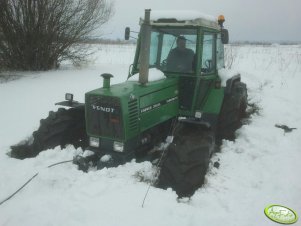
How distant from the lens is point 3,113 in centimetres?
738

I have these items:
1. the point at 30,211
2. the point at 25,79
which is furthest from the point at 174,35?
the point at 25,79

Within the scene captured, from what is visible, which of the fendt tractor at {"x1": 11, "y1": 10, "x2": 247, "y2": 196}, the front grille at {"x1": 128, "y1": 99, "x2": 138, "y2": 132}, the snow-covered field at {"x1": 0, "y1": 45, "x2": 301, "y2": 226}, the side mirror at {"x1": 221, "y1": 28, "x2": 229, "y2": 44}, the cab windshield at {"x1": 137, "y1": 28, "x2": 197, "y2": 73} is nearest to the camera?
the snow-covered field at {"x1": 0, "y1": 45, "x2": 301, "y2": 226}

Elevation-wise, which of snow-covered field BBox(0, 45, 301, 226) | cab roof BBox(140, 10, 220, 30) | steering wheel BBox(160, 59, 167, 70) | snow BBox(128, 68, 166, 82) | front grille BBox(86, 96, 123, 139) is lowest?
snow-covered field BBox(0, 45, 301, 226)

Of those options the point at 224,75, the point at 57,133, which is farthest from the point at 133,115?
the point at 224,75

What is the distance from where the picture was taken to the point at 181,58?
5277mm

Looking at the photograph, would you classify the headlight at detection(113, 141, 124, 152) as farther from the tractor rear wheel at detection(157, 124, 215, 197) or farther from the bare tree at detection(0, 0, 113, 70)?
the bare tree at detection(0, 0, 113, 70)

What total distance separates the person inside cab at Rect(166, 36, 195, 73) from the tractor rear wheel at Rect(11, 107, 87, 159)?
1.56m

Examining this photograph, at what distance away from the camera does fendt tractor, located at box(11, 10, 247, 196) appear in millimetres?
4254

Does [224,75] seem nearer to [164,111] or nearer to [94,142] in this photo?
[164,111]

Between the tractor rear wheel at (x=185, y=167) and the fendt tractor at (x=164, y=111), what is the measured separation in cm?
1

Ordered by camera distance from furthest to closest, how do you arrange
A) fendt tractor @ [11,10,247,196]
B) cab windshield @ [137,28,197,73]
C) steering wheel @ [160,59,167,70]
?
1. steering wheel @ [160,59,167,70]
2. cab windshield @ [137,28,197,73]
3. fendt tractor @ [11,10,247,196]

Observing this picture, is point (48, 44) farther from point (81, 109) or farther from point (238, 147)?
point (238, 147)

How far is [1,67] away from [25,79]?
2.14 metres

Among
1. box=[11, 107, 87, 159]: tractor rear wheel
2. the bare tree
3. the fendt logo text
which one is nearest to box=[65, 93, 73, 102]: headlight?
box=[11, 107, 87, 159]: tractor rear wheel
